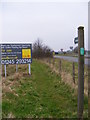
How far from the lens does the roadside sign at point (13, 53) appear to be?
45.8 ft

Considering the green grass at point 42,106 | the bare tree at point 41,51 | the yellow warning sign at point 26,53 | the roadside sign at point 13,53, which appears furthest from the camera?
the bare tree at point 41,51

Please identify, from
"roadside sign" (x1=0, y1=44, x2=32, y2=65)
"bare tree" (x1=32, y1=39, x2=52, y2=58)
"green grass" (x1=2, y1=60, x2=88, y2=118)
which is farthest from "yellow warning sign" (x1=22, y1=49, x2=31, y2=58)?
"bare tree" (x1=32, y1=39, x2=52, y2=58)

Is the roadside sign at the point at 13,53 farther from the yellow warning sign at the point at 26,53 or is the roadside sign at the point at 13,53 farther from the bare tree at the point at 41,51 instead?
the bare tree at the point at 41,51

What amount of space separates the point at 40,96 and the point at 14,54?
305 inches

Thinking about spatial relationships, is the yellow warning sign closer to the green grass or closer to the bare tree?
the green grass

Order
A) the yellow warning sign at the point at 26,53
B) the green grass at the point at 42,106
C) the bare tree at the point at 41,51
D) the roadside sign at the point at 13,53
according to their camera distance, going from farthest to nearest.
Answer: the bare tree at the point at 41,51 → the yellow warning sign at the point at 26,53 → the roadside sign at the point at 13,53 → the green grass at the point at 42,106

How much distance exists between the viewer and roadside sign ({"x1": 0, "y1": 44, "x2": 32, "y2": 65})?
13.9 meters

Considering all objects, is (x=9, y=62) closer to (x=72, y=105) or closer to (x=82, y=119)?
(x=72, y=105)

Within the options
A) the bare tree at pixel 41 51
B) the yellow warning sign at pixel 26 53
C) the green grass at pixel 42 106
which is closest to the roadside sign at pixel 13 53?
the yellow warning sign at pixel 26 53

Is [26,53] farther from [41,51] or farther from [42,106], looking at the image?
[41,51]

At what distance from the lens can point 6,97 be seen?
20.7 feet

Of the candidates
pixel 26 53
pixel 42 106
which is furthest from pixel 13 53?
pixel 42 106

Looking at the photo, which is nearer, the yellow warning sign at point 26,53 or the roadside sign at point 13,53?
the roadside sign at point 13,53

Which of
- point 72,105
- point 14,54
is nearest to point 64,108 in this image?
point 72,105
